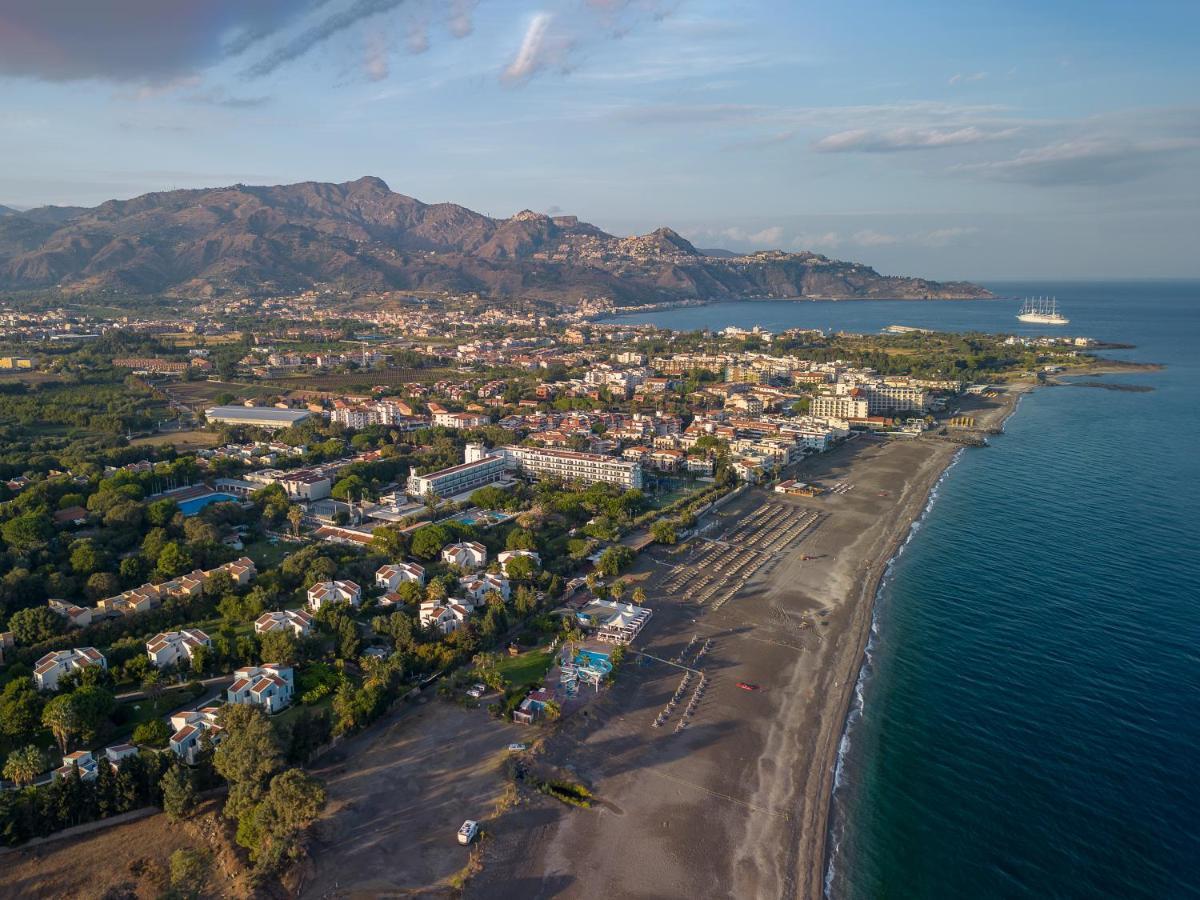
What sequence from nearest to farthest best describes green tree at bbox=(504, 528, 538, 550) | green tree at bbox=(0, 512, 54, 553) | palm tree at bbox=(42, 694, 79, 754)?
palm tree at bbox=(42, 694, 79, 754) < green tree at bbox=(0, 512, 54, 553) < green tree at bbox=(504, 528, 538, 550)

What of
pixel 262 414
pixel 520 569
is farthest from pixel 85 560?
pixel 262 414

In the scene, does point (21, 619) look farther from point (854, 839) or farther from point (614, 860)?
point (854, 839)

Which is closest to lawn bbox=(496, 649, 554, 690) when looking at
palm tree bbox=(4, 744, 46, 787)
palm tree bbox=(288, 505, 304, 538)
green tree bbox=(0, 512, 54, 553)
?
palm tree bbox=(4, 744, 46, 787)

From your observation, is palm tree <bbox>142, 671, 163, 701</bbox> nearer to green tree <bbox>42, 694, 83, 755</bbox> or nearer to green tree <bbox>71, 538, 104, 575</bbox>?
green tree <bbox>42, 694, 83, 755</bbox>

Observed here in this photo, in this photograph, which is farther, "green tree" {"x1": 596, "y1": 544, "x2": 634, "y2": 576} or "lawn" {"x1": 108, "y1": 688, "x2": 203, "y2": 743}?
"green tree" {"x1": 596, "y1": 544, "x2": 634, "y2": 576}

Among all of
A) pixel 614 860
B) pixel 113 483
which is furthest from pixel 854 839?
pixel 113 483
